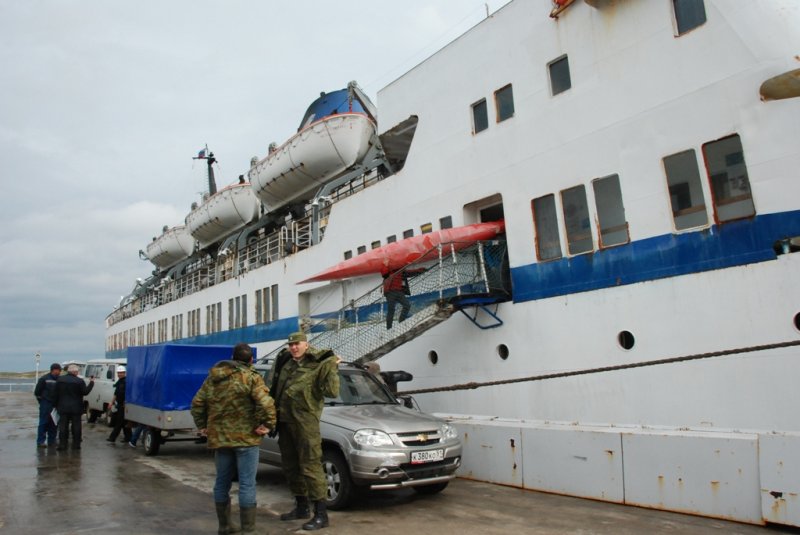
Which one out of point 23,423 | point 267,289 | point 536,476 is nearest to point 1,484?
point 536,476

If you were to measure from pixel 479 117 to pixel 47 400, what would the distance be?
10577 mm

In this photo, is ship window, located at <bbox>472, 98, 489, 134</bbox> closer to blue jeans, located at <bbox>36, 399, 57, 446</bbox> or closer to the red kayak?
the red kayak

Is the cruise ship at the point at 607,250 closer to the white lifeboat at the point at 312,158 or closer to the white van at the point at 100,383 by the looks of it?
the white lifeboat at the point at 312,158

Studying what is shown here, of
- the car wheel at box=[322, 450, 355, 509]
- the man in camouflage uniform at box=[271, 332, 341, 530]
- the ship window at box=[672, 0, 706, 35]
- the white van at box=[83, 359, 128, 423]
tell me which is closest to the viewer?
the man in camouflage uniform at box=[271, 332, 341, 530]

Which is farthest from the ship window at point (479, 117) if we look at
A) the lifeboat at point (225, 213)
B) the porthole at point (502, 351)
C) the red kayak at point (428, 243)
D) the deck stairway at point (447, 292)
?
the lifeboat at point (225, 213)

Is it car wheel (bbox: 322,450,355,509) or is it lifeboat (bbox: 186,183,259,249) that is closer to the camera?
car wheel (bbox: 322,450,355,509)

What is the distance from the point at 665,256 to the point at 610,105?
269 centimetres

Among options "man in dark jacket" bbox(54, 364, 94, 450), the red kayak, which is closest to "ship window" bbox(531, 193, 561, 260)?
the red kayak

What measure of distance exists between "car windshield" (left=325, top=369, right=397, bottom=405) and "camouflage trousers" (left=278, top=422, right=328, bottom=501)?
120 centimetres

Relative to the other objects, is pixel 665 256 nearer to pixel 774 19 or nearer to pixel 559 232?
pixel 559 232

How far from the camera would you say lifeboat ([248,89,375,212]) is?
17906 millimetres

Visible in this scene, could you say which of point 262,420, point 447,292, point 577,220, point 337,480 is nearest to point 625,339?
point 577,220

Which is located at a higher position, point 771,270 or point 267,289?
point 267,289

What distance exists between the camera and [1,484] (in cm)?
755
